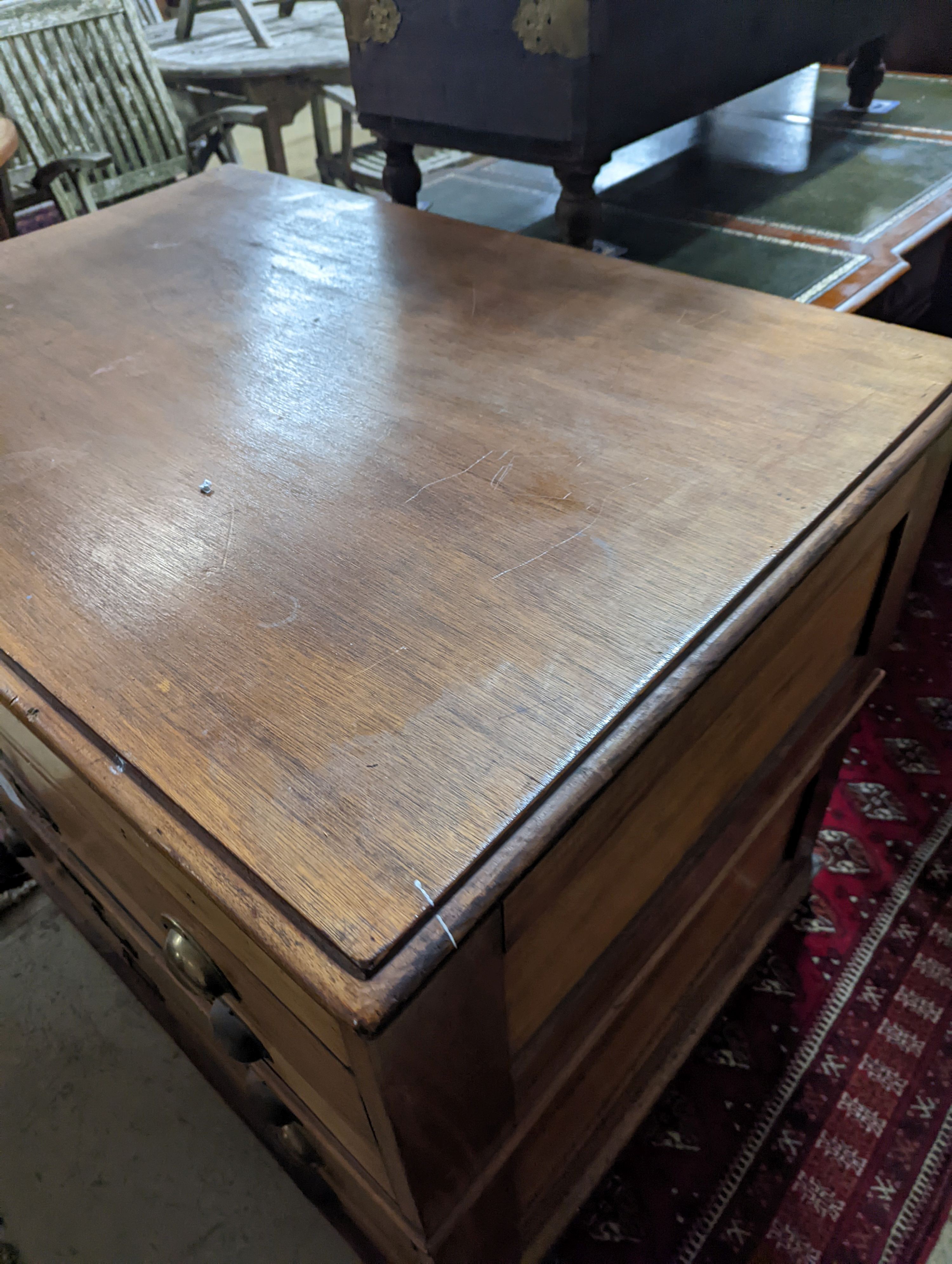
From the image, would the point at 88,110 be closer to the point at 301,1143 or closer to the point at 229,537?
the point at 229,537

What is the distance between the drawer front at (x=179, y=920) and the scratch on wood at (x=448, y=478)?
0.27m

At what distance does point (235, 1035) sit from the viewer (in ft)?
1.77

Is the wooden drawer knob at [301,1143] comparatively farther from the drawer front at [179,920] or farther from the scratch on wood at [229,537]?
the scratch on wood at [229,537]

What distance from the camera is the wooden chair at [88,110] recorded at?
211 cm

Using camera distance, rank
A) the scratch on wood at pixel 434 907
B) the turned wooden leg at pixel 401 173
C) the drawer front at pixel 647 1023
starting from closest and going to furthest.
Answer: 1. the scratch on wood at pixel 434 907
2. the drawer front at pixel 647 1023
3. the turned wooden leg at pixel 401 173

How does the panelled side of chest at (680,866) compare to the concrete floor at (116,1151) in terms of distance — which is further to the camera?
the concrete floor at (116,1151)

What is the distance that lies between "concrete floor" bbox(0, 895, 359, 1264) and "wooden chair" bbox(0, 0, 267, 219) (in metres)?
1.87

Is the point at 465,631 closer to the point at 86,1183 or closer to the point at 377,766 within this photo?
the point at 377,766

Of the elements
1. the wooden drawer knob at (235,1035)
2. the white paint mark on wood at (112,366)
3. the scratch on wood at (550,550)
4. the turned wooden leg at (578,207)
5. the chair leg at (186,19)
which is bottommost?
the chair leg at (186,19)

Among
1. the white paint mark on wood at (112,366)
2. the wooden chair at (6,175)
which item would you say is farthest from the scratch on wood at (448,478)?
the wooden chair at (6,175)

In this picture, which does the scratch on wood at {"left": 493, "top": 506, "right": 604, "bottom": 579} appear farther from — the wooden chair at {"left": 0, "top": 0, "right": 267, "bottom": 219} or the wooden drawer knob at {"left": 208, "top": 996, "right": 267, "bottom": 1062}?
the wooden chair at {"left": 0, "top": 0, "right": 267, "bottom": 219}

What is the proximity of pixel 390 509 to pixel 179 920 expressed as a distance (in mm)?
306

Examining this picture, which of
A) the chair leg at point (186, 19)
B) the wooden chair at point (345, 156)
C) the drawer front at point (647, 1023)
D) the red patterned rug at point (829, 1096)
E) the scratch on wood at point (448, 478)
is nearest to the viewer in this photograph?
the scratch on wood at point (448, 478)

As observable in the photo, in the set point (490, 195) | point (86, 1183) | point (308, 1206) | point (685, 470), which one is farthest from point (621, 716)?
point (490, 195)
